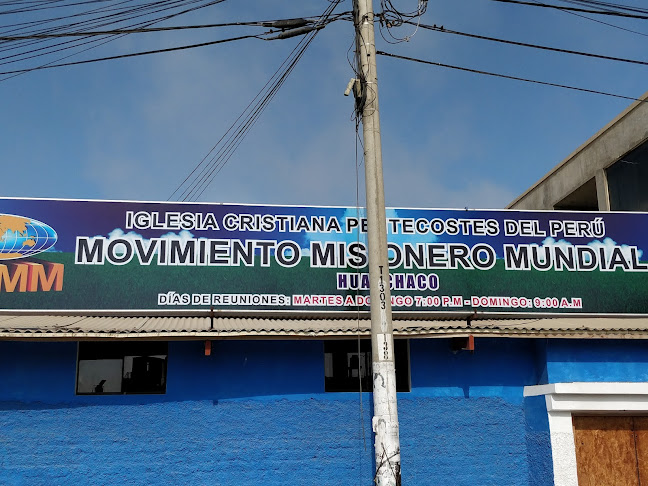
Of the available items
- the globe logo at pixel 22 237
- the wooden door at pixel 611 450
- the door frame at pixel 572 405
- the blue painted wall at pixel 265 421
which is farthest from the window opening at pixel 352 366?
the globe logo at pixel 22 237

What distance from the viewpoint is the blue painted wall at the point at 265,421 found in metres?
9.54

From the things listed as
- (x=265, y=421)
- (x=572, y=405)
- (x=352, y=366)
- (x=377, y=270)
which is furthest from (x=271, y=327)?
(x=572, y=405)

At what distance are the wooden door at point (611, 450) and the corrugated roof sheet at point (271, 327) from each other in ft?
4.29

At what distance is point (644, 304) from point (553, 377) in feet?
9.38

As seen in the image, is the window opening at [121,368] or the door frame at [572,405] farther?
the window opening at [121,368]

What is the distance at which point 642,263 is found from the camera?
39.5 ft

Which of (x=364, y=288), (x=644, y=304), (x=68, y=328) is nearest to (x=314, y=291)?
(x=364, y=288)

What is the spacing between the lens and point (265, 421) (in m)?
9.86

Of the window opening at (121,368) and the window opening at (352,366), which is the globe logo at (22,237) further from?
the window opening at (352,366)

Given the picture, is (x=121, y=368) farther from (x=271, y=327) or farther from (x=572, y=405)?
(x=572, y=405)

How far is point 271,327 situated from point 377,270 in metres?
2.17

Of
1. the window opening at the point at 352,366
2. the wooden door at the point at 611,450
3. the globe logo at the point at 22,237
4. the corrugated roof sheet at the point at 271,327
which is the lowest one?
the wooden door at the point at 611,450

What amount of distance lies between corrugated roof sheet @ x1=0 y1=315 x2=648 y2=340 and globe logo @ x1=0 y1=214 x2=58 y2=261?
103cm

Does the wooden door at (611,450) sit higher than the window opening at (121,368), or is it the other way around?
the window opening at (121,368)
